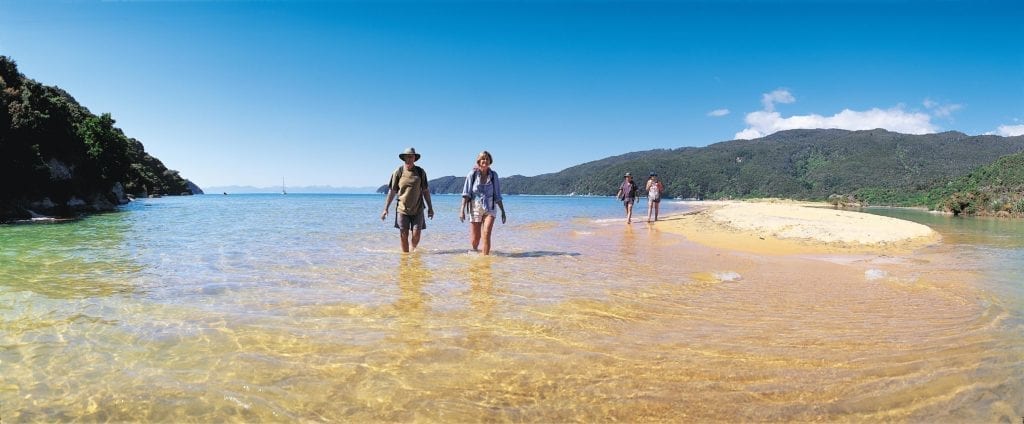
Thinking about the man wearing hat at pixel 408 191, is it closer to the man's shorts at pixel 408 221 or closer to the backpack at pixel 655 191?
the man's shorts at pixel 408 221

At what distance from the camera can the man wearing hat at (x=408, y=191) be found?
10202 millimetres

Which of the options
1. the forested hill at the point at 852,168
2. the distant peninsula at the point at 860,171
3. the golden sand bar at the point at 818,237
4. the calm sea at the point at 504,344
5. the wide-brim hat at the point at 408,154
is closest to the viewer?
the calm sea at the point at 504,344

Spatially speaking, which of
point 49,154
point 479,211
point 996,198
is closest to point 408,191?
point 479,211

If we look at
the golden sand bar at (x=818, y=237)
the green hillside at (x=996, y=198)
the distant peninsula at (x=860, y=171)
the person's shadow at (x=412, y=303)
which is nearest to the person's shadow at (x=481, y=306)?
the person's shadow at (x=412, y=303)

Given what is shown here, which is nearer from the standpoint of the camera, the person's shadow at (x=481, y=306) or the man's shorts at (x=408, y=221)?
the person's shadow at (x=481, y=306)

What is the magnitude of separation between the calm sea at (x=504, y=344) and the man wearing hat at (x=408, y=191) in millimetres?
2314

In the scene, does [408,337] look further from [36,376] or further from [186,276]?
[186,276]

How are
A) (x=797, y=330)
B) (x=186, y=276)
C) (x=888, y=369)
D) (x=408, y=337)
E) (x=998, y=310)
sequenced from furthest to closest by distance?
1. (x=186, y=276)
2. (x=998, y=310)
3. (x=797, y=330)
4. (x=408, y=337)
5. (x=888, y=369)

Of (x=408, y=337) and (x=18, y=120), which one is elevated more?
(x=18, y=120)

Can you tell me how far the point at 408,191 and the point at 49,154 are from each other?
A: 41.6m

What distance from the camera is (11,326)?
4.46 meters

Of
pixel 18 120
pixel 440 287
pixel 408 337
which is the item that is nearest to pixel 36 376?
pixel 408 337

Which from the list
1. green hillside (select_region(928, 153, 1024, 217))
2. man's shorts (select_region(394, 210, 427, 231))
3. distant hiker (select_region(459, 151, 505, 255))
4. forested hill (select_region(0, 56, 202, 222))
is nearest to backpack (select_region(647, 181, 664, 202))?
distant hiker (select_region(459, 151, 505, 255))

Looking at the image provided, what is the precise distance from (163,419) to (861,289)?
8.08 m
